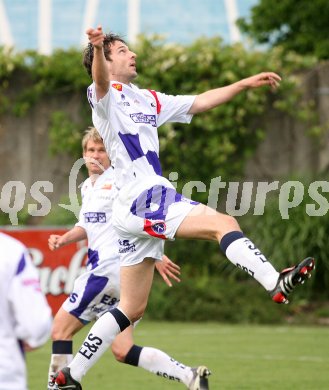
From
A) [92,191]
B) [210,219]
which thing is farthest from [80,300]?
[210,219]

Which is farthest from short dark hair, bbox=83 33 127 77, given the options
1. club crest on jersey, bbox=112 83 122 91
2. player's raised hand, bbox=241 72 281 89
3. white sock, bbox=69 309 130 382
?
white sock, bbox=69 309 130 382

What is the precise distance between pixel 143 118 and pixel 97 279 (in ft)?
4.45

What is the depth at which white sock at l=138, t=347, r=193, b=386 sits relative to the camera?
22.9ft

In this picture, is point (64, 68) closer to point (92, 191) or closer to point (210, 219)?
point (92, 191)

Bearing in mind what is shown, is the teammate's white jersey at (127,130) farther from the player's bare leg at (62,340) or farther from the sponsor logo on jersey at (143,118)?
the player's bare leg at (62,340)

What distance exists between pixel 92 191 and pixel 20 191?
29.1ft

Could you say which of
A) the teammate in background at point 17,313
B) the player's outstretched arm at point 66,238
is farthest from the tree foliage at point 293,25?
the teammate in background at point 17,313

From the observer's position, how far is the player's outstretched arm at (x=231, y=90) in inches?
269

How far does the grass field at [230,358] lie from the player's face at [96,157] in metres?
1.81

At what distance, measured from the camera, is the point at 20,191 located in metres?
16.6

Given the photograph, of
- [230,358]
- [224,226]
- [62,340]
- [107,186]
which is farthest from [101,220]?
[230,358]

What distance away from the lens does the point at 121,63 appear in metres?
6.93

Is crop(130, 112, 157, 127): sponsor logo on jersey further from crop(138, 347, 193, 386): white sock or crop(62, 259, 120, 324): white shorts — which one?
crop(138, 347, 193, 386): white sock

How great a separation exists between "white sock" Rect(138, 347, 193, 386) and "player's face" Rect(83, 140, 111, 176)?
1.56 meters
